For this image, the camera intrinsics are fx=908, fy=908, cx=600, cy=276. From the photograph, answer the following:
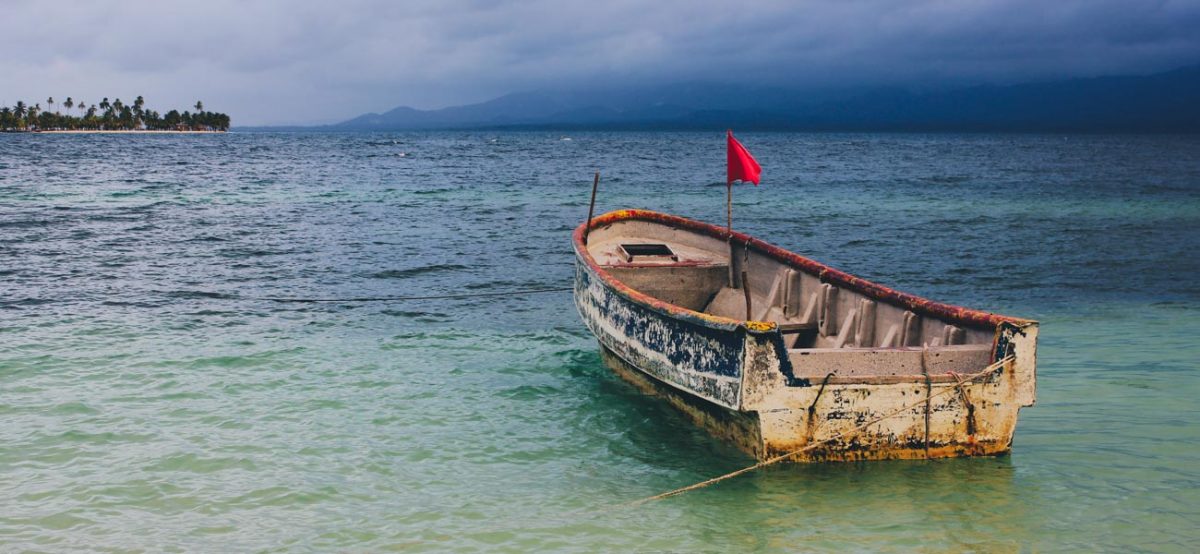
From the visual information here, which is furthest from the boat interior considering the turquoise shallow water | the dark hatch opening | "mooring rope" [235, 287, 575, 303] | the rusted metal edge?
"mooring rope" [235, 287, 575, 303]

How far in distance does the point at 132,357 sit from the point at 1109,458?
11.8 m

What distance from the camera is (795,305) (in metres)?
11.6

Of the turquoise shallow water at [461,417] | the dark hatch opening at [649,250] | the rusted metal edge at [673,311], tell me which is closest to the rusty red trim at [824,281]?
the rusted metal edge at [673,311]

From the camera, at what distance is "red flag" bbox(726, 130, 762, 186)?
886 cm

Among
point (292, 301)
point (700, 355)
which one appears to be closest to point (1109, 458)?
point (700, 355)

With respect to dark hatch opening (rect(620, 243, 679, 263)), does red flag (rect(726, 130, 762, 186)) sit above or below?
above

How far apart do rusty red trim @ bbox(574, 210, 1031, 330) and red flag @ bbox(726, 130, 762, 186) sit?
1.42m

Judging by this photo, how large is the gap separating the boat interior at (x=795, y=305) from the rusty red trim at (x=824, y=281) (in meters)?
0.09

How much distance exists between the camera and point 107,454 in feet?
29.0

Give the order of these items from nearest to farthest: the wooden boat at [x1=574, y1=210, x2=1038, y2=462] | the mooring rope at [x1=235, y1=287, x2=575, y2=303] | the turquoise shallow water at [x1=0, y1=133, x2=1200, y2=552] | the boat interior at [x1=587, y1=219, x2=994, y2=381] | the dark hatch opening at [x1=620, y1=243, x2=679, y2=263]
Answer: the turquoise shallow water at [x1=0, y1=133, x2=1200, y2=552] < the wooden boat at [x1=574, y1=210, x2=1038, y2=462] < the boat interior at [x1=587, y1=219, x2=994, y2=381] < the dark hatch opening at [x1=620, y1=243, x2=679, y2=263] < the mooring rope at [x1=235, y1=287, x2=575, y2=303]

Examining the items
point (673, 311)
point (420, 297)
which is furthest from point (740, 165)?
point (420, 297)

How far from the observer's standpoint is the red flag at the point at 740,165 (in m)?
8.86

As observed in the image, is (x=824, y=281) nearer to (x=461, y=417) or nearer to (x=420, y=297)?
(x=461, y=417)

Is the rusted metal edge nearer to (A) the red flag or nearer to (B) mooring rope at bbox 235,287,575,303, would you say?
(A) the red flag
